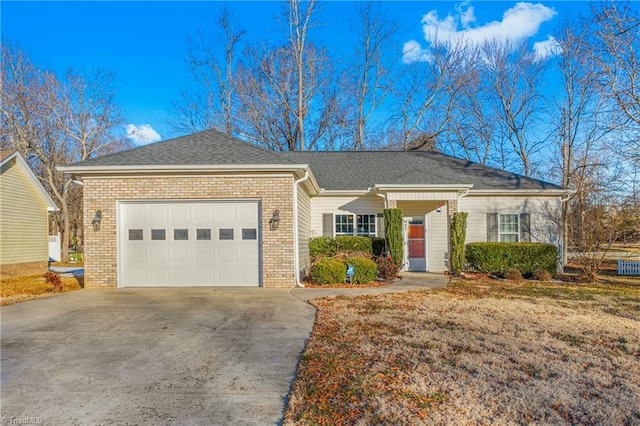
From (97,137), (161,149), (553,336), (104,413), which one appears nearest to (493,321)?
(553,336)

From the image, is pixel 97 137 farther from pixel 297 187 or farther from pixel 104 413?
pixel 104 413

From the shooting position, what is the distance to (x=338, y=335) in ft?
18.7

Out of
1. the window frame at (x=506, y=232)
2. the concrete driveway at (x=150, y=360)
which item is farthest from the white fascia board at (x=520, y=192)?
the concrete driveway at (x=150, y=360)

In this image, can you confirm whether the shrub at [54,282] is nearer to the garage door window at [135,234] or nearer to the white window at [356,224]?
the garage door window at [135,234]

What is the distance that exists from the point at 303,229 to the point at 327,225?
2.38 meters

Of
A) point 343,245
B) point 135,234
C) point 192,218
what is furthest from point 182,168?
point 343,245

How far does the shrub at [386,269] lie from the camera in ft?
38.2

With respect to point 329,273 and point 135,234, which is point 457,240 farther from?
point 135,234

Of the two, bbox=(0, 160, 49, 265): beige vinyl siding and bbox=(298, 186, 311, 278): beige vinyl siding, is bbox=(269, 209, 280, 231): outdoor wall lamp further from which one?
bbox=(0, 160, 49, 265): beige vinyl siding

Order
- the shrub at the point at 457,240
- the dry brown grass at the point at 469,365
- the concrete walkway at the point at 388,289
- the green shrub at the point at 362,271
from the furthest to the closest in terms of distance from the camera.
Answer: the shrub at the point at 457,240 < the green shrub at the point at 362,271 < the concrete walkway at the point at 388,289 < the dry brown grass at the point at 469,365

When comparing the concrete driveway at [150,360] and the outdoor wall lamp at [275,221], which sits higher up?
the outdoor wall lamp at [275,221]

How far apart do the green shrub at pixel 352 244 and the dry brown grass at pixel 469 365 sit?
182 inches

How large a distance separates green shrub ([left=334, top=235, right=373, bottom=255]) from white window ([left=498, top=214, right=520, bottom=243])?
5.40 metres

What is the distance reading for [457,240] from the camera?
41.3 ft
